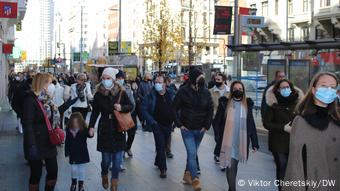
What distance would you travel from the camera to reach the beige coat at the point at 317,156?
4.27m

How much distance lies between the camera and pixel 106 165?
7930 millimetres

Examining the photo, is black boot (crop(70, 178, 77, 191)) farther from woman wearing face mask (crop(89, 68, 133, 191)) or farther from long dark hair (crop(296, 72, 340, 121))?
long dark hair (crop(296, 72, 340, 121))

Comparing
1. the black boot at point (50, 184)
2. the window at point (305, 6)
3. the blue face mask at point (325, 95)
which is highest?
the window at point (305, 6)

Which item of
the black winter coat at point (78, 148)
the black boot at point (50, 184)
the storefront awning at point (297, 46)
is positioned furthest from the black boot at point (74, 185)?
the storefront awning at point (297, 46)

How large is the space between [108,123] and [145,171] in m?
2.40

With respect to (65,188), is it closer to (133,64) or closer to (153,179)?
(153,179)

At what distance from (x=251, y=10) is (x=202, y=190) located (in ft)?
69.4

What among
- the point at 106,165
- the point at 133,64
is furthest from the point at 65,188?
the point at 133,64

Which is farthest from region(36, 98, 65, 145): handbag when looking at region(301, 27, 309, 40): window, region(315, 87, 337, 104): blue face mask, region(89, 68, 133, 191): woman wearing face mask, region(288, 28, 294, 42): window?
region(288, 28, 294, 42): window

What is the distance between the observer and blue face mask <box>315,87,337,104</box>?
4.44 meters

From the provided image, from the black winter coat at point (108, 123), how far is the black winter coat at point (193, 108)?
1.00m

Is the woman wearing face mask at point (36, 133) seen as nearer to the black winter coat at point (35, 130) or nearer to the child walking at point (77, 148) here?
the black winter coat at point (35, 130)

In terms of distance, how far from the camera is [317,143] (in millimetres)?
4309

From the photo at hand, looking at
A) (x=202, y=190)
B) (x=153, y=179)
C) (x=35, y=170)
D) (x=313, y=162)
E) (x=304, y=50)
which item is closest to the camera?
(x=313, y=162)
